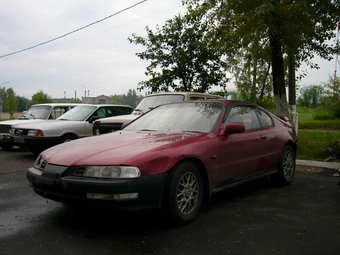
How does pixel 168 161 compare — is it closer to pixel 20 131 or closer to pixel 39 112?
pixel 20 131

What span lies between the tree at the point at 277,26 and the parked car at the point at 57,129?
4.36 meters

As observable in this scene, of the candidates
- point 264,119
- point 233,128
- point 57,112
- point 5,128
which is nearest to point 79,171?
point 233,128

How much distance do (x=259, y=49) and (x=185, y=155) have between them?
292 inches

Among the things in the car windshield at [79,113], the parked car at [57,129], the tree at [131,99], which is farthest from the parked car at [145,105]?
the tree at [131,99]

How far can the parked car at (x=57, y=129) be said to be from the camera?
8.99m

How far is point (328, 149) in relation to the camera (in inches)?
343

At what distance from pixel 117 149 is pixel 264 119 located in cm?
282

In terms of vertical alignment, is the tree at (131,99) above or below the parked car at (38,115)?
above

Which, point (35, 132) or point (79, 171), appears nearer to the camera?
point (79, 171)

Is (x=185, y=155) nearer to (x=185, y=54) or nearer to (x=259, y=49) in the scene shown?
(x=259, y=49)

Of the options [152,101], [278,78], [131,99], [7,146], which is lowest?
[7,146]

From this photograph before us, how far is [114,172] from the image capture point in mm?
3438

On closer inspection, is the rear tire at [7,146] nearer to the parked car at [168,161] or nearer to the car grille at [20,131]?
the car grille at [20,131]

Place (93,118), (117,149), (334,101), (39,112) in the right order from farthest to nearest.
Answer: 1. (334,101)
2. (39,112)
3. (93,118)
4. (117,149)
